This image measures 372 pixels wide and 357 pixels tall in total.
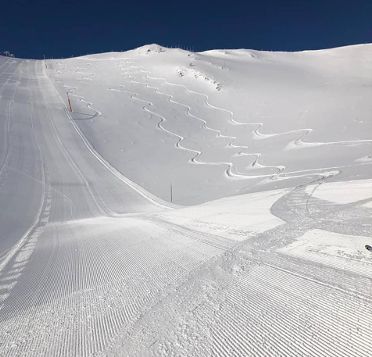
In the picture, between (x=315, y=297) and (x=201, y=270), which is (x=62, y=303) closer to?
(x=201, y=270)

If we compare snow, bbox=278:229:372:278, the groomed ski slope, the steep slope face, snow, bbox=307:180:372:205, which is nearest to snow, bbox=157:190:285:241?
the groomed ski slope

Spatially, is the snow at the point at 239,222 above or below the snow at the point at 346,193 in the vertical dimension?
below

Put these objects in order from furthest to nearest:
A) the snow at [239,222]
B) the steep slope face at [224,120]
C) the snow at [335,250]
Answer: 1. the steep slope face at [224,120]
2. the snow at [239,222]
3. the snow at [335,250]

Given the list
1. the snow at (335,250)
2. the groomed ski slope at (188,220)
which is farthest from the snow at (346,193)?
the snow at (335,250)

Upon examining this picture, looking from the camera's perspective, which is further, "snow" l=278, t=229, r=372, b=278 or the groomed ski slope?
"snow" l=278, t=229, r=372, b=278

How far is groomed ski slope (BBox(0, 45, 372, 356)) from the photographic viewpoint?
7.27 feet

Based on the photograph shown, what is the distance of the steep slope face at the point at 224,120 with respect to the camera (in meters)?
13.4

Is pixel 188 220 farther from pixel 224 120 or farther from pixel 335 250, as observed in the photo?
pixel 224 120

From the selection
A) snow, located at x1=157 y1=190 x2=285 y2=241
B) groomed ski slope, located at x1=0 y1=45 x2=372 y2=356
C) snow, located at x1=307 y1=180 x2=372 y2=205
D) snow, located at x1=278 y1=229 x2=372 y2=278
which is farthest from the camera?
snow, located at x1=307 y1=180 x2=372 y2=205

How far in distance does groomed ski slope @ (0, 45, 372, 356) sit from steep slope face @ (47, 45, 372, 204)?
159 millimetres

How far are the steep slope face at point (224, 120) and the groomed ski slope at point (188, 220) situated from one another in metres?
0.16

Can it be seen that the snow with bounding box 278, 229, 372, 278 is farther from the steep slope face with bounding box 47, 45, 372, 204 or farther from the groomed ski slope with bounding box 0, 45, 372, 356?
the steep slope face with bounding box 47, 45, 372, 204

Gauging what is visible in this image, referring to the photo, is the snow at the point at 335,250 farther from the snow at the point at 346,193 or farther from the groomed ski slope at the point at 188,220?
the snow at the point at 346,193

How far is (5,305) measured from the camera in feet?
10.2
